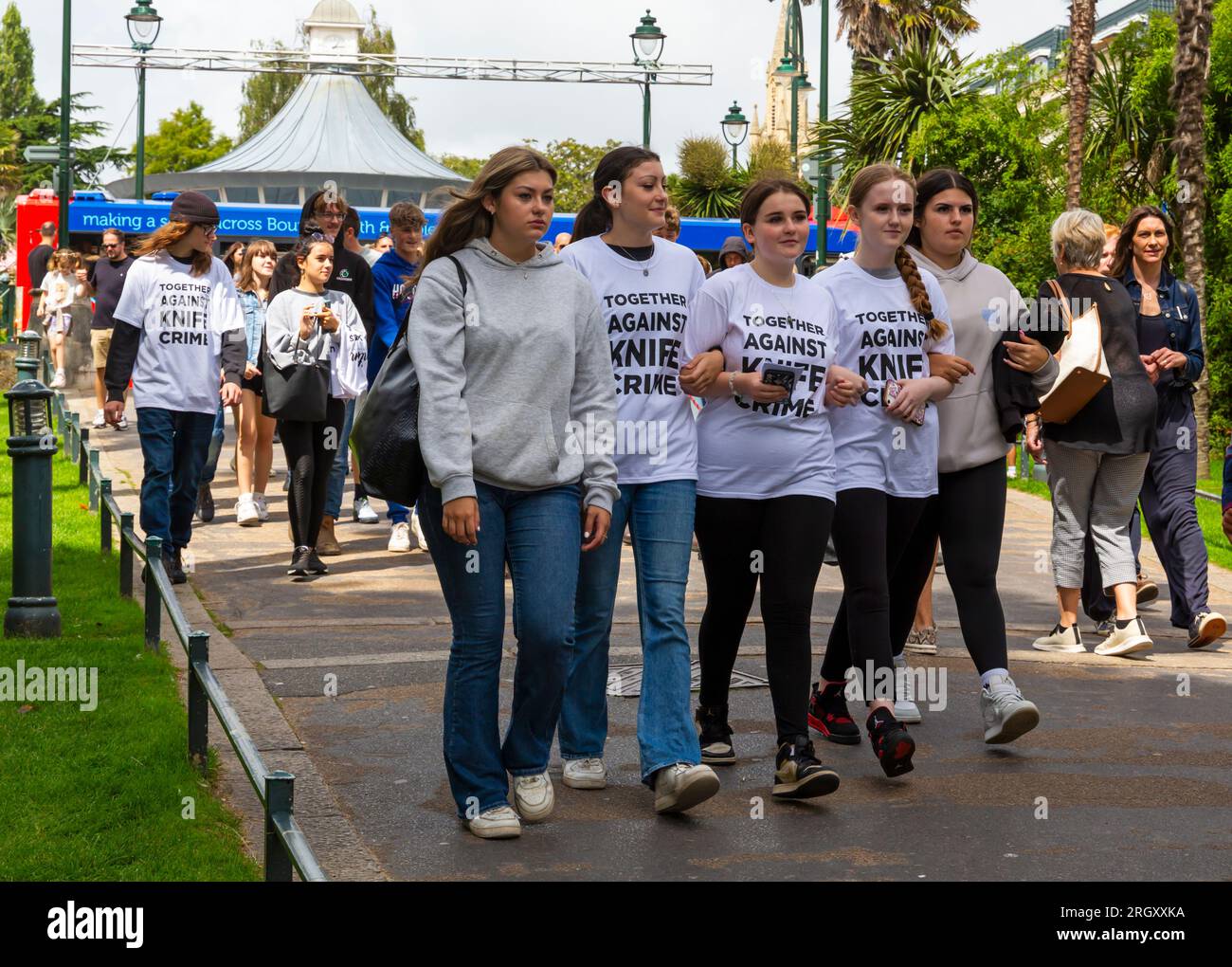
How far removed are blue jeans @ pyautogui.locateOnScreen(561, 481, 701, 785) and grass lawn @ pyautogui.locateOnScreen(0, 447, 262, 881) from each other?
115 centimetres

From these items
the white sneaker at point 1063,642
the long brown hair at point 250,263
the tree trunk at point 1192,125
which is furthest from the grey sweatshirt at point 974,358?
the tree trunk at point 1192,125

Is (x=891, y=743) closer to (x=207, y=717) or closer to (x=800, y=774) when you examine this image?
(x=800, y=774)

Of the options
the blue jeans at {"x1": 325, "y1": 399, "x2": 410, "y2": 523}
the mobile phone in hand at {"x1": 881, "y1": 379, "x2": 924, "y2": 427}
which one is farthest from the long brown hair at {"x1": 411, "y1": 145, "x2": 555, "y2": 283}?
the blue jeans at {"x1": 325, "y1": 399, "x2": 410, "y2": 523}

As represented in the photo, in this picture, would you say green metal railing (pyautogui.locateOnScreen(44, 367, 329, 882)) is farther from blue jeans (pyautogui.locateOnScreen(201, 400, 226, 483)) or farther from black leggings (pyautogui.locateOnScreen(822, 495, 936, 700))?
black leggings (pyautogui.locateOnScreen(822, 495, 936, 700))

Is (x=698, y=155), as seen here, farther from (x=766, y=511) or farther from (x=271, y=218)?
(x=766, y=511)

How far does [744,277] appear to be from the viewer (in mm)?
5445

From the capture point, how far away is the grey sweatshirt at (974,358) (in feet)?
19.7

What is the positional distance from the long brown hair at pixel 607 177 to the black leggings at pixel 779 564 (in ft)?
3.11

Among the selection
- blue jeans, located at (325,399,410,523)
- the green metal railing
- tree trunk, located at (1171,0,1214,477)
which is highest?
tree trunk, located at (1171,0,1214,477)

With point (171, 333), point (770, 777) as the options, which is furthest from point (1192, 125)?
point (770, 777)

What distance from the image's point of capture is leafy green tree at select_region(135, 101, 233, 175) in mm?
70250

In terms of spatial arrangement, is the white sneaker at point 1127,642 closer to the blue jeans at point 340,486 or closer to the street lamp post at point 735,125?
the blue jeans at point 340,486

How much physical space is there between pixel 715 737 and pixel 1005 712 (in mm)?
959

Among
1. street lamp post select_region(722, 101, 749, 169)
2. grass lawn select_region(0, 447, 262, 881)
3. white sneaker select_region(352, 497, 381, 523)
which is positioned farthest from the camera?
street lamp post select_region(722, 101, 749, 169)
